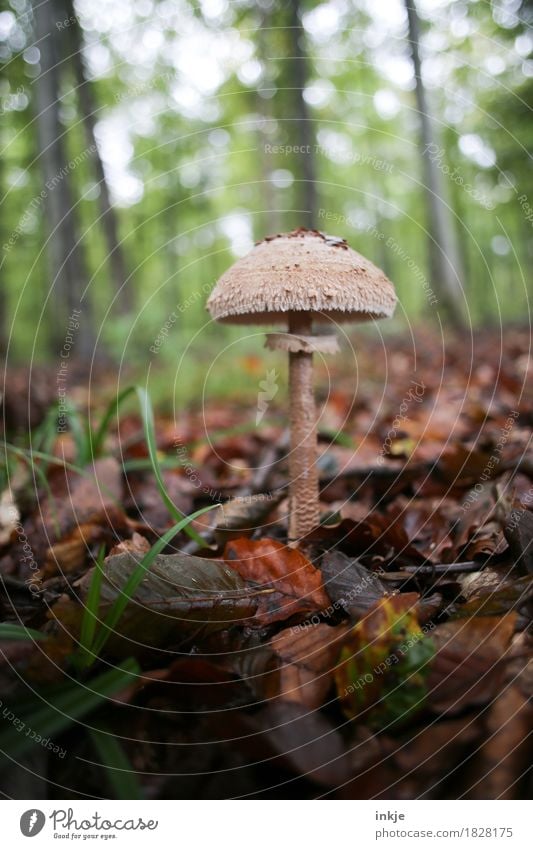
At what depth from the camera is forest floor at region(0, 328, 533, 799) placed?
4.06 ft

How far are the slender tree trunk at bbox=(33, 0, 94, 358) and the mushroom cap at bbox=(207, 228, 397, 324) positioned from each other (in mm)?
7173

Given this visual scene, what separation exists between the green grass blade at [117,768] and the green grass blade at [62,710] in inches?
3.5

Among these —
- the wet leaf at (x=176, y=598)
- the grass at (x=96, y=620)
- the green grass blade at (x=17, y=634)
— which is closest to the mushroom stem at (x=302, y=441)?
the wet leaf at (x=176, y=598)

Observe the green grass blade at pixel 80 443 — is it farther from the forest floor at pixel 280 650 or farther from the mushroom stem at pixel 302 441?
the mushroom stem at pixel 302 441

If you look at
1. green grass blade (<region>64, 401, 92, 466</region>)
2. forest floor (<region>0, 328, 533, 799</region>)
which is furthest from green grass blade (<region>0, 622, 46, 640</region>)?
green grass blade (<region>64, 401, 92, 466</region>)

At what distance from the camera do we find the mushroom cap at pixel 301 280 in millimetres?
2090

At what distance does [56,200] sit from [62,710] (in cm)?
992

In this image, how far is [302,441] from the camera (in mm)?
2602

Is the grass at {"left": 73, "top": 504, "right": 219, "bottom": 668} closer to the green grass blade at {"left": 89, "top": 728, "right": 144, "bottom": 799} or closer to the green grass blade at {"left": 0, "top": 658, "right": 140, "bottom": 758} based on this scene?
the green grass blade at {"left": 0, "top": 658, "right": 140, "bottom": 758}

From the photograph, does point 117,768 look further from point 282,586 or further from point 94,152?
point 94,152

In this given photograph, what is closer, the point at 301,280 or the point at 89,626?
the point at 89,626

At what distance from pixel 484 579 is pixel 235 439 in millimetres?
3054

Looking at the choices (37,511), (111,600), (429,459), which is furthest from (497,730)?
(37,511)

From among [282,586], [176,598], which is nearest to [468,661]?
[282,586]
